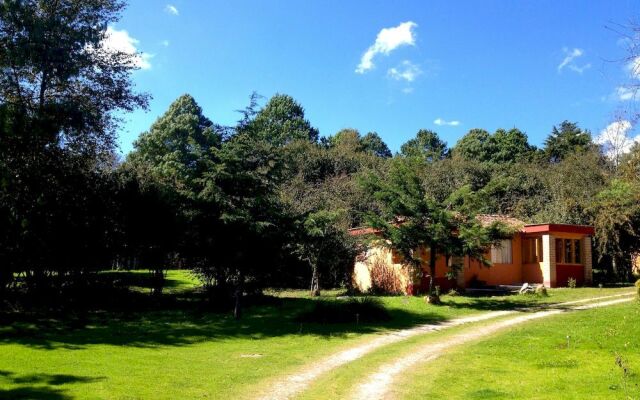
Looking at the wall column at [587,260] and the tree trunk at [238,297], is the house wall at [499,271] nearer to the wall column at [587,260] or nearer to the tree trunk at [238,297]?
the wall column at [587,260]

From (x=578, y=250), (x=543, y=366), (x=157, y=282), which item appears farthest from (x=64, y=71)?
(x=578, y=250)

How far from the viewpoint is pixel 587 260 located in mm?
27859

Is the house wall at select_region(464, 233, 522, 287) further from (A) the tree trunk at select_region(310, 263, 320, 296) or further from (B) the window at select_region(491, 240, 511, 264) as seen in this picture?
(A) the tree trunk at select_region(310, 263, 320, 296)

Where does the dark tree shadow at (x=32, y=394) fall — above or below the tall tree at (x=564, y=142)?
below

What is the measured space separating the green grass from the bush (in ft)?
14.5

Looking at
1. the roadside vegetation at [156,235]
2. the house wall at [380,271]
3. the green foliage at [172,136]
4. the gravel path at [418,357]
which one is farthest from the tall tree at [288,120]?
the gravel path at [418,357]

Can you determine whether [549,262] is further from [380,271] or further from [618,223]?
[380,271]

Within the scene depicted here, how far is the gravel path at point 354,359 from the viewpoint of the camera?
8.55m

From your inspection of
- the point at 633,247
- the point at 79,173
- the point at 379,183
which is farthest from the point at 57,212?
the point at 633,247

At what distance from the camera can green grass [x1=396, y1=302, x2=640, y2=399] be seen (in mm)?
8305

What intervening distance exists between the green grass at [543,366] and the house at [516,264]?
10847 mm

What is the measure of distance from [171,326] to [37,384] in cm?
737

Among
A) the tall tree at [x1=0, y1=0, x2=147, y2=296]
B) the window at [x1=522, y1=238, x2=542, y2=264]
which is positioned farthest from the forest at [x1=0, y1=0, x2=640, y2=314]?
the window at [x1=522, y1=238, x2=542, y2=264]

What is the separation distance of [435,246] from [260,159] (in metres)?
7.20
